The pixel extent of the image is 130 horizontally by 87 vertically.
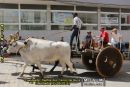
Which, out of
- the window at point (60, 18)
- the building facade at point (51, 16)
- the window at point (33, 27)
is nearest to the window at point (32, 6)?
the building facade at point (51, 16)

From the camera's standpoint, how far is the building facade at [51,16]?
23648mm

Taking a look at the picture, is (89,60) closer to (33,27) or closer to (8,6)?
(33,27)

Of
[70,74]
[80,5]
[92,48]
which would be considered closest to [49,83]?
[70,74]

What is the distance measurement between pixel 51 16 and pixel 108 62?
32.4 feet

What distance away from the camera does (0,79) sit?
14148mm

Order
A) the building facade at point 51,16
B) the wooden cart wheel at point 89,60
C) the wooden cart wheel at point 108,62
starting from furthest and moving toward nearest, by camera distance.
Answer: the building facade at point 51,16 → the wooden cart wheel at point 89,60 → the wooden cart wheel at point 108,62

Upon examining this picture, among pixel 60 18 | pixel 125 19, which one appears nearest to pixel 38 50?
pixel 60 18

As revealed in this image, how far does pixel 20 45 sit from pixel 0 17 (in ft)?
31.7

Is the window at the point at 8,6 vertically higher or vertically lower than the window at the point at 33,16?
higher

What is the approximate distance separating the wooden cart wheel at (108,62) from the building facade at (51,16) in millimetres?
8594

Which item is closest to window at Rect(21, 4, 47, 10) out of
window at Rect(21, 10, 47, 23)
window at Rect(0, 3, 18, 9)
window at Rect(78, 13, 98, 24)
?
window at Rect(21, 10, 47, 23)

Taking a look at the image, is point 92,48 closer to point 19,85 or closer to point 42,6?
point 19,85

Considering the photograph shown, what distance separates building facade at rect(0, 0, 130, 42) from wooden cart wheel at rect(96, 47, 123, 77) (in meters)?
8.59

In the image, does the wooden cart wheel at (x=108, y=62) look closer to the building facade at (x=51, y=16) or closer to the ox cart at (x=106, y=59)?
the ox cart at (x=106, y=59)
